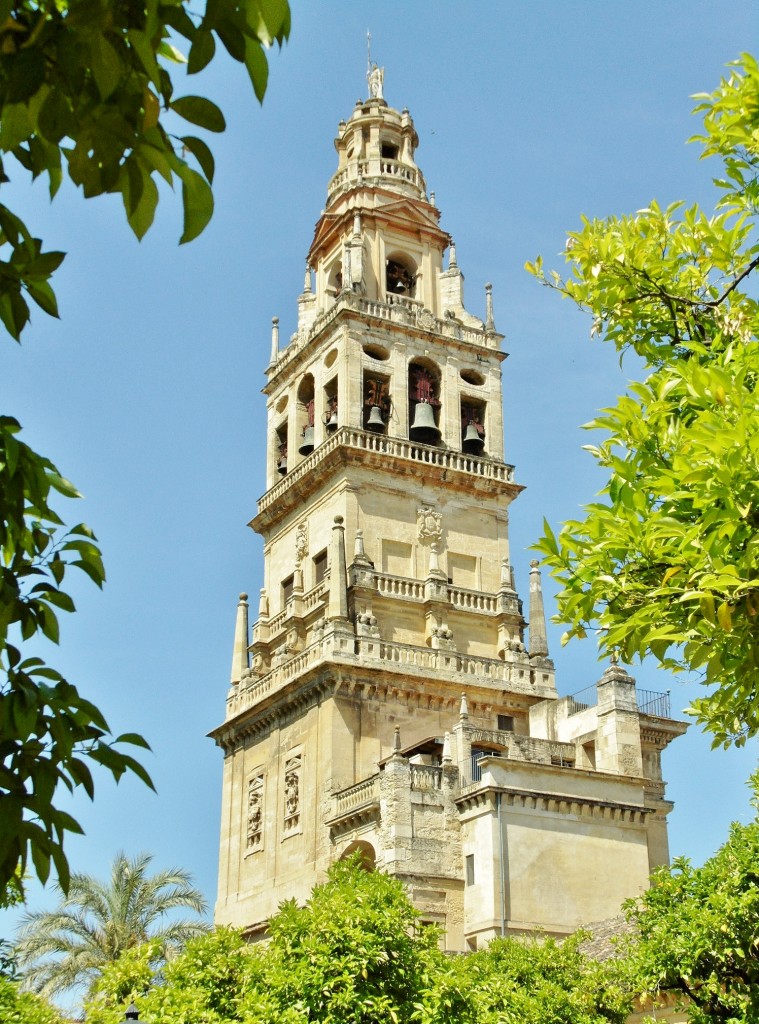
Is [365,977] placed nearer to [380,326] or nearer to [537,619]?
[537,619]

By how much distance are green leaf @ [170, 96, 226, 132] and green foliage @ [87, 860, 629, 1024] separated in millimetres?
18174

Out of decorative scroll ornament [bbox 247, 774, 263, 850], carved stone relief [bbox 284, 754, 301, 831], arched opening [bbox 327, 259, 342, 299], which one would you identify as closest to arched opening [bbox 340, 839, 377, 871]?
carved stone relief [bbox 284, 754, 301, 831]

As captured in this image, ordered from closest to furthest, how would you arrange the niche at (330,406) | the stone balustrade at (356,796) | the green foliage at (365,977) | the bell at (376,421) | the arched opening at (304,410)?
the green foliage at (365,977), the stone balustrade at (356,796), the bell at (376,421), the niche at (330,406), the arched opening at (304,410)

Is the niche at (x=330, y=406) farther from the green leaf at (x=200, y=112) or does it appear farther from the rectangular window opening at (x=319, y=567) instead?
the green leaf at (x=200, y=112)

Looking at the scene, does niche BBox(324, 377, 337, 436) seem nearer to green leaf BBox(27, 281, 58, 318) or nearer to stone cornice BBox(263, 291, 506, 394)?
stone cornice BBox(263, 291, 506, 394)

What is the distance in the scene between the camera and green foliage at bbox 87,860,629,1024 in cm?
2048

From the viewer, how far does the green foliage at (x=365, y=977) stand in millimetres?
20484

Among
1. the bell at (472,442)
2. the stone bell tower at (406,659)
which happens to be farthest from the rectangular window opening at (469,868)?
the bell at (472,442)

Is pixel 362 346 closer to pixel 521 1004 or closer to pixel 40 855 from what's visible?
pixel 521 1004

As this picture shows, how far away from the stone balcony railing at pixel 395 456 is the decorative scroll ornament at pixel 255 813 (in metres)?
9.32

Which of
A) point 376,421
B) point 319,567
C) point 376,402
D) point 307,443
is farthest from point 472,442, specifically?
point 319,567

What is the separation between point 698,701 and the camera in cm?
1007

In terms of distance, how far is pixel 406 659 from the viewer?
3669 cm

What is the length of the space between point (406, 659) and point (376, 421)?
809cm
